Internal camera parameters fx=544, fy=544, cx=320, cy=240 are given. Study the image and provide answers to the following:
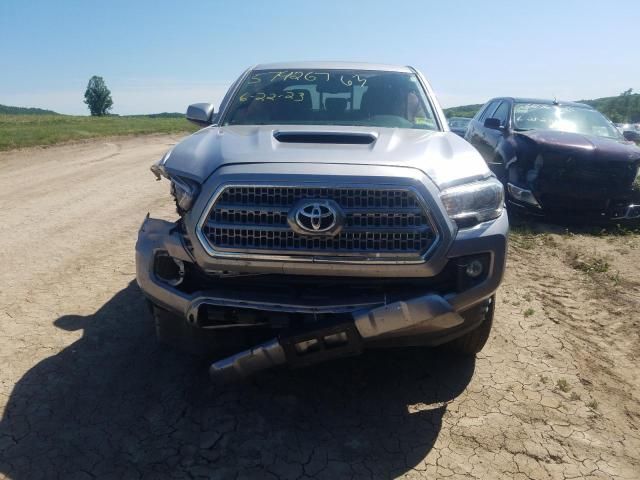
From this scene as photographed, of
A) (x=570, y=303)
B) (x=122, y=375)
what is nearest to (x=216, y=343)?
(x=122, y=375)

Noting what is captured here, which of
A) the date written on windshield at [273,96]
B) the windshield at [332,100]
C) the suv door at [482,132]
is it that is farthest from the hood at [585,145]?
the date written on windshield at [273,96]

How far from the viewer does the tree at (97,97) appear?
315 feet

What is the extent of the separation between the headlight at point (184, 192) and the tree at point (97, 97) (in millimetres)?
101607

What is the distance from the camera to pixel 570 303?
457 centimetres

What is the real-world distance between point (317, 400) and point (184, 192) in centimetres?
136

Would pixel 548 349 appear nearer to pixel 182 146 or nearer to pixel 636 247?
pixel 182 146

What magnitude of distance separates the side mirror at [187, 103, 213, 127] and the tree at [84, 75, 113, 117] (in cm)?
9972

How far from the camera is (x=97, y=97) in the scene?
9569 cm

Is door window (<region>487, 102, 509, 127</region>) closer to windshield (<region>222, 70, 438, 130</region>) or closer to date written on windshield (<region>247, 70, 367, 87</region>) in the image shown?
windshield (<region>222, 70, 438, 130</region>)

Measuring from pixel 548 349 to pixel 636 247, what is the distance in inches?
137

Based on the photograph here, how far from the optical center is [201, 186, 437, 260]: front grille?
2.66 metres

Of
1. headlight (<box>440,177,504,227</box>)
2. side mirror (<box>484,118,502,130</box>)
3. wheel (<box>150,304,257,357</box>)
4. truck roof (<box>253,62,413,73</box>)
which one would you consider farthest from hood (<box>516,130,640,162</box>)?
wheel (<box>150,304,257,357</box>)

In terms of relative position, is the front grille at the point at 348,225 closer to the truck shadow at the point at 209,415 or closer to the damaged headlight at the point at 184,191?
the damaged headlight at the point at 184,191

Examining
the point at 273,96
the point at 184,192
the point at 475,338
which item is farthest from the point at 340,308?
the point at 273,96
